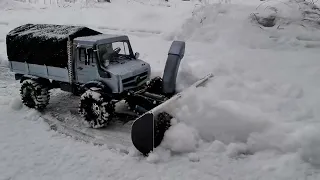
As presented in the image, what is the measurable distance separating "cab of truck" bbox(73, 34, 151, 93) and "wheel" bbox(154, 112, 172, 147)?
1.63m

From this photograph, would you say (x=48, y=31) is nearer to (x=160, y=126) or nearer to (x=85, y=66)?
(x=85, y=66)

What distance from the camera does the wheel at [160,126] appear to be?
19.8 ft

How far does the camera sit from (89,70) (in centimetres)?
783

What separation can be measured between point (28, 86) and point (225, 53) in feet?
20.7

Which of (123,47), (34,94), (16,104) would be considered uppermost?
(123,47)

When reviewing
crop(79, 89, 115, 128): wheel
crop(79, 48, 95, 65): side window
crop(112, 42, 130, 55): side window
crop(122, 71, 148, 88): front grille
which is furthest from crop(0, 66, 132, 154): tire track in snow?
crop(112, 42, 130, 55): side window

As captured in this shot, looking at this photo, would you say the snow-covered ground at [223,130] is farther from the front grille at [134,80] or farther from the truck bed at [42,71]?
the front grille at [134,80]

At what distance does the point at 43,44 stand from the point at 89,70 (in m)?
1.59

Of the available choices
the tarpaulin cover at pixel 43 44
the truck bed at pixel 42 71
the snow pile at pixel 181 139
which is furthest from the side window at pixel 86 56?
the snow pile at pixel 181 139

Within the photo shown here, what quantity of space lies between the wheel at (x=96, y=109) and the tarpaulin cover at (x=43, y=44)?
1319mm

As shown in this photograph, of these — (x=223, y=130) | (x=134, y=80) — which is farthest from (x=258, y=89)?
(x=134, y=80)

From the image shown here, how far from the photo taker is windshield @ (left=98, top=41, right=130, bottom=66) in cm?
770

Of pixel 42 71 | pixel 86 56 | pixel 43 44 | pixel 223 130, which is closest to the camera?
pixel 223 130

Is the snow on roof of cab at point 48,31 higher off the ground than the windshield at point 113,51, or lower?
higher
